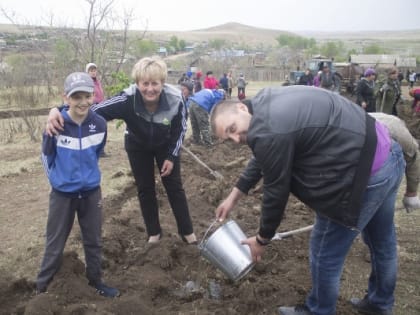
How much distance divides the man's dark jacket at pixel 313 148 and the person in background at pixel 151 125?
4.60 ft

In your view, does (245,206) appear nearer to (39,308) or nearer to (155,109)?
(155,109)

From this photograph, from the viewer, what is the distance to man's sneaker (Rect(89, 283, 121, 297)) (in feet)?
10.5

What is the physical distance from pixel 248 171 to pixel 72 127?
121 cm

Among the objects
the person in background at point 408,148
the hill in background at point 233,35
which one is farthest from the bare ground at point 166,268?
the hill in background at point 233,35

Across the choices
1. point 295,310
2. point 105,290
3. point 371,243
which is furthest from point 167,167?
point 371,243

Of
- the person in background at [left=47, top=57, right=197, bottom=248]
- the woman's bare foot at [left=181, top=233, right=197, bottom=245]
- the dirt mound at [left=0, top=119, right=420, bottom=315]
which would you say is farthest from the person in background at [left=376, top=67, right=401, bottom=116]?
the person in background at [left=47, top=57, right=197, bottom=248]

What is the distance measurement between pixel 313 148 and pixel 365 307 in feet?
5.00

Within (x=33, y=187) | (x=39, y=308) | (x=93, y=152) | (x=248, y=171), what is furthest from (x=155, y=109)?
(x=33, y=187)

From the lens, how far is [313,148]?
7.14ft

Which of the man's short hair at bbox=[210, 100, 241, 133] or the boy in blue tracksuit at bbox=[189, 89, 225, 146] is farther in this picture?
the boy in blue tracksuit at bbox=[189, 89, 225, 146]

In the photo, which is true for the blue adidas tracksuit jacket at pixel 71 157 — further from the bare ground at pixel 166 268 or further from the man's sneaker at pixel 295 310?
the man's sneaker at pixel 295 310

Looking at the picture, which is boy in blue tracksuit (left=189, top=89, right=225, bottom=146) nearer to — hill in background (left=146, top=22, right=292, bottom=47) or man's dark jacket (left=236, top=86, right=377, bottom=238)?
man's dark jacket (left=236, top=86, right=377, bottom=238)

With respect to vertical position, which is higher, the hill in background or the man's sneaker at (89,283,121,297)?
the hill in background

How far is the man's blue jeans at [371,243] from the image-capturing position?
7.80 feet
